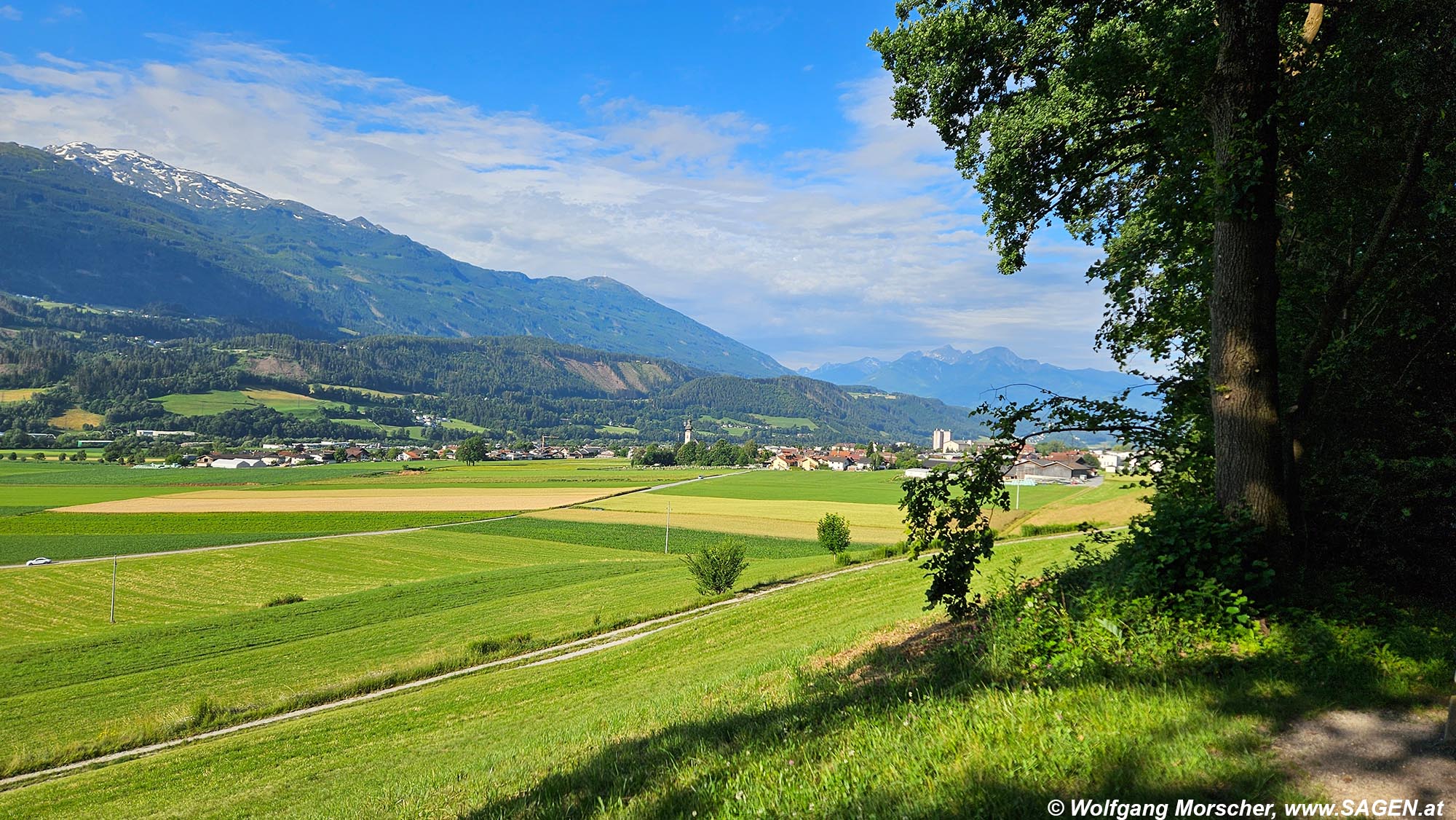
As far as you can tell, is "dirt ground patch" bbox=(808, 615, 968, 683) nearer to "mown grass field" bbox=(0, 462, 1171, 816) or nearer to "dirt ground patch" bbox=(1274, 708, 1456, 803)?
"mown grass field" bbox=(0, 462, 1171, 816)

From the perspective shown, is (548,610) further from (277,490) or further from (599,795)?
(277,490)

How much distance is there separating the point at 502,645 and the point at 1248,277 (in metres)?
27.0

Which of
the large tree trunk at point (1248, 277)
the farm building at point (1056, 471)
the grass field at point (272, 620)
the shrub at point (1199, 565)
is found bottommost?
the grass field at point (272, 620)

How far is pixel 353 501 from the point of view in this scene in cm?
9669

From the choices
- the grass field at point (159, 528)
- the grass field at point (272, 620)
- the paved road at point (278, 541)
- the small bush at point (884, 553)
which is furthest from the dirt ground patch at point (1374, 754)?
the grass field at point (159, 528)

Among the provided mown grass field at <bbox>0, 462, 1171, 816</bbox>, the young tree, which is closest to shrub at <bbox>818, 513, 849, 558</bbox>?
mown grass field at <bbox>0, 462, 1171, 816</bbox>

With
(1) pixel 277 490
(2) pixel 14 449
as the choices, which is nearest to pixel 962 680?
(1) pixel 277 490

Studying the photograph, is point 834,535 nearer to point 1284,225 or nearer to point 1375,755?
point 1284,225

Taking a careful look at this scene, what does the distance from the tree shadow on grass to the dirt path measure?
16 cm

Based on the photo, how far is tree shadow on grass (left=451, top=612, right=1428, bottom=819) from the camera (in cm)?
422

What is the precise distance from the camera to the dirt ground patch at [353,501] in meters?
86.1

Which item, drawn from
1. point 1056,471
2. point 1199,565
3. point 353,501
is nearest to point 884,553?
point 1199,565

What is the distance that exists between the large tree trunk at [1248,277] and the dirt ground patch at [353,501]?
89.9 meters

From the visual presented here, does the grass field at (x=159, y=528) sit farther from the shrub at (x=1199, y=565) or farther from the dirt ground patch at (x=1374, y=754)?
the dirt ground patch at (x=1374, y=754)
